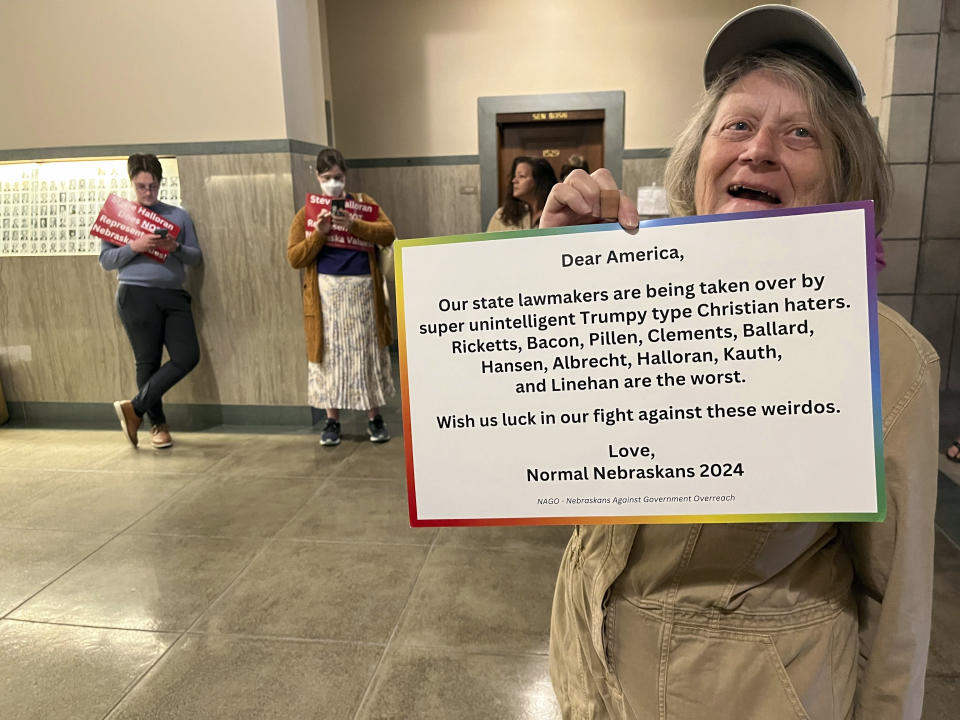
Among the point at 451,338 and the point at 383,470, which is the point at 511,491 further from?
the point at 383,470

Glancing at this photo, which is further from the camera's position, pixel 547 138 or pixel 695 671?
pixel 547 138

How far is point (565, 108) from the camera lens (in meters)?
5.30

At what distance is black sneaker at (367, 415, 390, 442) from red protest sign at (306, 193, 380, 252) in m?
0.98

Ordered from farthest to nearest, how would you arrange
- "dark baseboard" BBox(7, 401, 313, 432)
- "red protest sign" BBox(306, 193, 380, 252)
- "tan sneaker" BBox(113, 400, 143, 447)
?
"dark baseboard" BBox(7, 401, 313, 432) < "tan sneaker" BBox(113, 400, 143, 447) < "red protest sign" BBox(306, 193, 380, 252)

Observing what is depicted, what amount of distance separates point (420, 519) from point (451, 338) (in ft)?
0.68

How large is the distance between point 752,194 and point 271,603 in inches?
78.6

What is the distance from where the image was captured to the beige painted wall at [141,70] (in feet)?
12.0

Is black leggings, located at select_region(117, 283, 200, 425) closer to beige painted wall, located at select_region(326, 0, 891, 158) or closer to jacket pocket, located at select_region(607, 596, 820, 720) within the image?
beige painted wall, located at select_region(326, 0, 891, 158)

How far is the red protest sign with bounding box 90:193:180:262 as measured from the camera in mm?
3555

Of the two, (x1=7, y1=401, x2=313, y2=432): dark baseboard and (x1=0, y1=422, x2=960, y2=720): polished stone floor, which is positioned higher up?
(x1=7, y1=401, x2=313, y2=432): dark baseboard

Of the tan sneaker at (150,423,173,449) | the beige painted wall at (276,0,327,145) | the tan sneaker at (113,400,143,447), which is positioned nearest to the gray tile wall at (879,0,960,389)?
the beige painted wall at (276,0,327,145)

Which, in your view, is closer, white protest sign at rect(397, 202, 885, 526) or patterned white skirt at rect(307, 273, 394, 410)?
white protest sign at rect(397, 202, 885, 526)

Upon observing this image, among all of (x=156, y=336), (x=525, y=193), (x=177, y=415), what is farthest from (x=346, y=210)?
(x=177, y=415)

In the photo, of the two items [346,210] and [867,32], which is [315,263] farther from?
[867,32]
